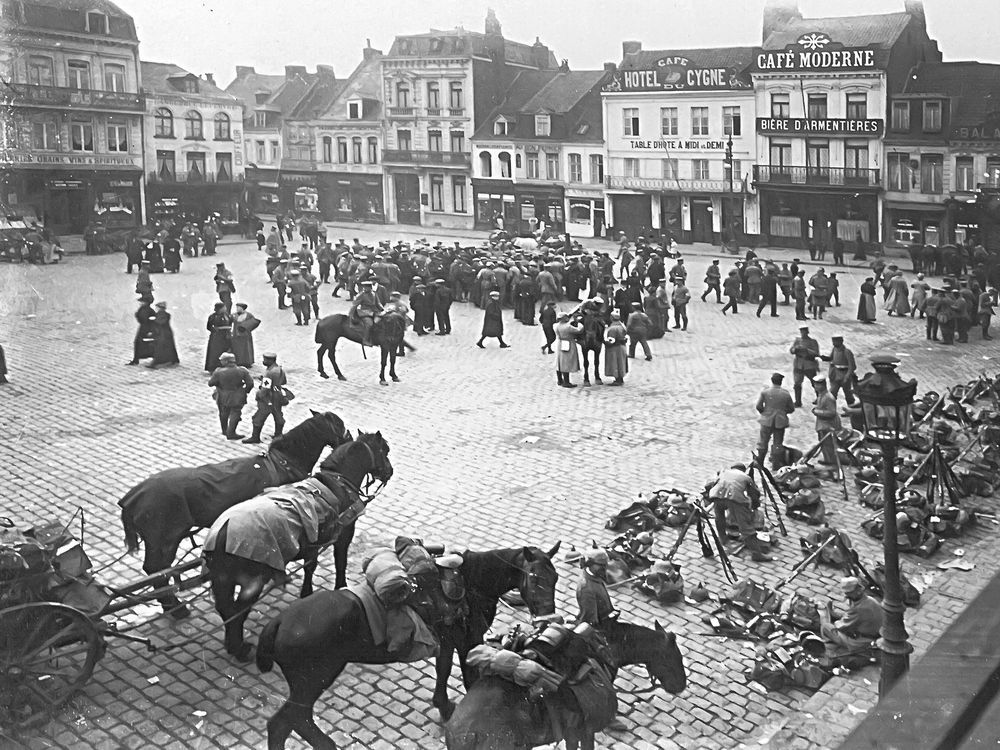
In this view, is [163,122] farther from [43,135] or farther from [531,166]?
[531,166]

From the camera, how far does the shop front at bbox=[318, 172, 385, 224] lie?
2154 centimetres

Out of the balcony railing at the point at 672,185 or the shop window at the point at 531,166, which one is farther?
the shop window at the point at 531,166

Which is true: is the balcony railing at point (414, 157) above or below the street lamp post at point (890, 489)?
above

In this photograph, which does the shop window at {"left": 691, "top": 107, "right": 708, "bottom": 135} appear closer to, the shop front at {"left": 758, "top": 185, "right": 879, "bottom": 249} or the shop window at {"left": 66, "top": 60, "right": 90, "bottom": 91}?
the shop front at {"left": 758, "top": 185, "right": 879, "bottom": 249}

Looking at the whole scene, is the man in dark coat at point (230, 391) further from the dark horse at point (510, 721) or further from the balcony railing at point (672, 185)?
the balcony railing at point (672, 185)

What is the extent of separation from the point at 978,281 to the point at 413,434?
12140 millimetres

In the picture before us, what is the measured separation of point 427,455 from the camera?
1341 centimetres

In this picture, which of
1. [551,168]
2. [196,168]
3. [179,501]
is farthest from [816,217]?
[179,501]

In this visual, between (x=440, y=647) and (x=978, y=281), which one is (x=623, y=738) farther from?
(x=978, y=281)

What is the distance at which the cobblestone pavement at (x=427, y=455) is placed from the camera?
24.2 ft

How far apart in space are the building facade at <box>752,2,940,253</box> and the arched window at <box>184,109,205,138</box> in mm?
9067

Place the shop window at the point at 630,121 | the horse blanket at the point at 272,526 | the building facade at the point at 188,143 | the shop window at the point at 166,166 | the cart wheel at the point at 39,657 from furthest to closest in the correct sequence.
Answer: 1. the shop window at the point at 630,121
2. the shop window at the point at 166,166
3. the building facade at the point at 188,143
4. the horse blanket at the point at 272,526
5. the cart wheel at the point at 39,657

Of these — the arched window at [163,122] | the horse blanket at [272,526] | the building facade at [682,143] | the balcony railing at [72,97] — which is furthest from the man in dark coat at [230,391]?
the building facade at [682,143]

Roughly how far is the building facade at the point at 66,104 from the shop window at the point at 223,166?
189 centimetres
